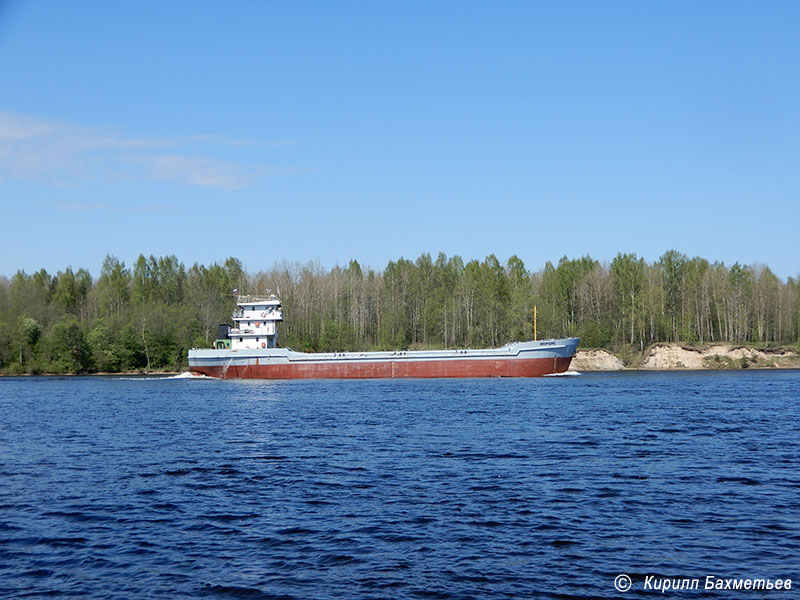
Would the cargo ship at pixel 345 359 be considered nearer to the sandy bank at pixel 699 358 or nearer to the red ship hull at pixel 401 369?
the red ship hull at pixel 401 369

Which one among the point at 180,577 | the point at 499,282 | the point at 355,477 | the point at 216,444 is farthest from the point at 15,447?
the point at 499,282

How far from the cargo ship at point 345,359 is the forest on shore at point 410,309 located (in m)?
27.7

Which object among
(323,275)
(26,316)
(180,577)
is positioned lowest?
(180,577)

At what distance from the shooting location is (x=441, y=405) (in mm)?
40438

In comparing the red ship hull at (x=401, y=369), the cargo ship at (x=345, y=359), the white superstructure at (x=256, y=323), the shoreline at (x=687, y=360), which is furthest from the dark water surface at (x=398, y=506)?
the shoreline at (x=687, y=360)

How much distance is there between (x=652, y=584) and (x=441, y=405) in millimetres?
29086

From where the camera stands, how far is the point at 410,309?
120875 millimetres

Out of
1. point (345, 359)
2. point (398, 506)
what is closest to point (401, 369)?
point (345, 359)

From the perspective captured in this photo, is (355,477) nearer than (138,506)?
No

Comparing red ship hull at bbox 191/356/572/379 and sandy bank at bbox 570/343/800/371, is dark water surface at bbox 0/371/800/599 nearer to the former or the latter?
red ship hull at bbox 191/356/572/379

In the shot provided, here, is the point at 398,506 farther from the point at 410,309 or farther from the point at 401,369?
the point at 410,309

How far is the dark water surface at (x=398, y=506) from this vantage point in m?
11.9

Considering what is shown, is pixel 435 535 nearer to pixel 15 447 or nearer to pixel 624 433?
pixel 624 433

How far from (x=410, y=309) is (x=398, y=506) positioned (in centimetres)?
10455
